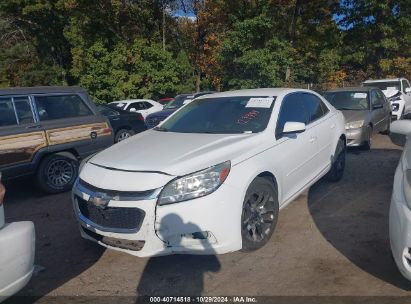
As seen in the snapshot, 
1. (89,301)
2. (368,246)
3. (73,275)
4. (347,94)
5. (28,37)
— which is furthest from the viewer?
(28,37)

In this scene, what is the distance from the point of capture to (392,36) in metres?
24.8

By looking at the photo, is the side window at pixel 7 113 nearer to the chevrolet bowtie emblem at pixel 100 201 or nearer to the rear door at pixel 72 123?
the rear door at pixel 72 123

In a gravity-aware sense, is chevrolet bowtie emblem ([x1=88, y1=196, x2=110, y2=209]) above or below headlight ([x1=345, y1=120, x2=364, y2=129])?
above

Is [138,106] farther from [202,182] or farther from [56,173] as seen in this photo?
[202,182]

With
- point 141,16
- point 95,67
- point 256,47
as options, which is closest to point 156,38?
point 141,16

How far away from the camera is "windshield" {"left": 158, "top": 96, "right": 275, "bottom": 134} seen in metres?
4.41

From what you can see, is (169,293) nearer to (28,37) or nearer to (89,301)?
(89,301)

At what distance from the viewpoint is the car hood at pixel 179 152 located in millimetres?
3475

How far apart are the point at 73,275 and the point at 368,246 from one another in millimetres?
2969

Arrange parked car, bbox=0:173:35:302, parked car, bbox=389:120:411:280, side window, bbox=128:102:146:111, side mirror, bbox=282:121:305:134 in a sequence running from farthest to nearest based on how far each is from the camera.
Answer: side window, bbox=128:102:146:111, side mirror, bbox=282:121:305:134, parked car, bbox=389:120:411:280, parked car, bbox=0:173:35:302

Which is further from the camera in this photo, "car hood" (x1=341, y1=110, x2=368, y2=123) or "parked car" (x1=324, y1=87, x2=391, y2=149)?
"car hood" (x1=341, y1=110, x2=368, y2=123)

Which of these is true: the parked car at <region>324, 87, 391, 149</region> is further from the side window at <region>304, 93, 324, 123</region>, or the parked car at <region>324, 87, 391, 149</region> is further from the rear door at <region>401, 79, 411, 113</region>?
the rear door at <region>401, 79, 411, 113</region>

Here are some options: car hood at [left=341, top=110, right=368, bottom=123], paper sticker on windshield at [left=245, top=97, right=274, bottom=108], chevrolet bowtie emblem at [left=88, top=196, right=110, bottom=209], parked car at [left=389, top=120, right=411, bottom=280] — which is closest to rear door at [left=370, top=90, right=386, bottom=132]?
car hood at [left=341, top=110, right=368, bottom=123]

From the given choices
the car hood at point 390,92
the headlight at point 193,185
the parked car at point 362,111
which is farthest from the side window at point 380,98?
the headlight at point 193,185
